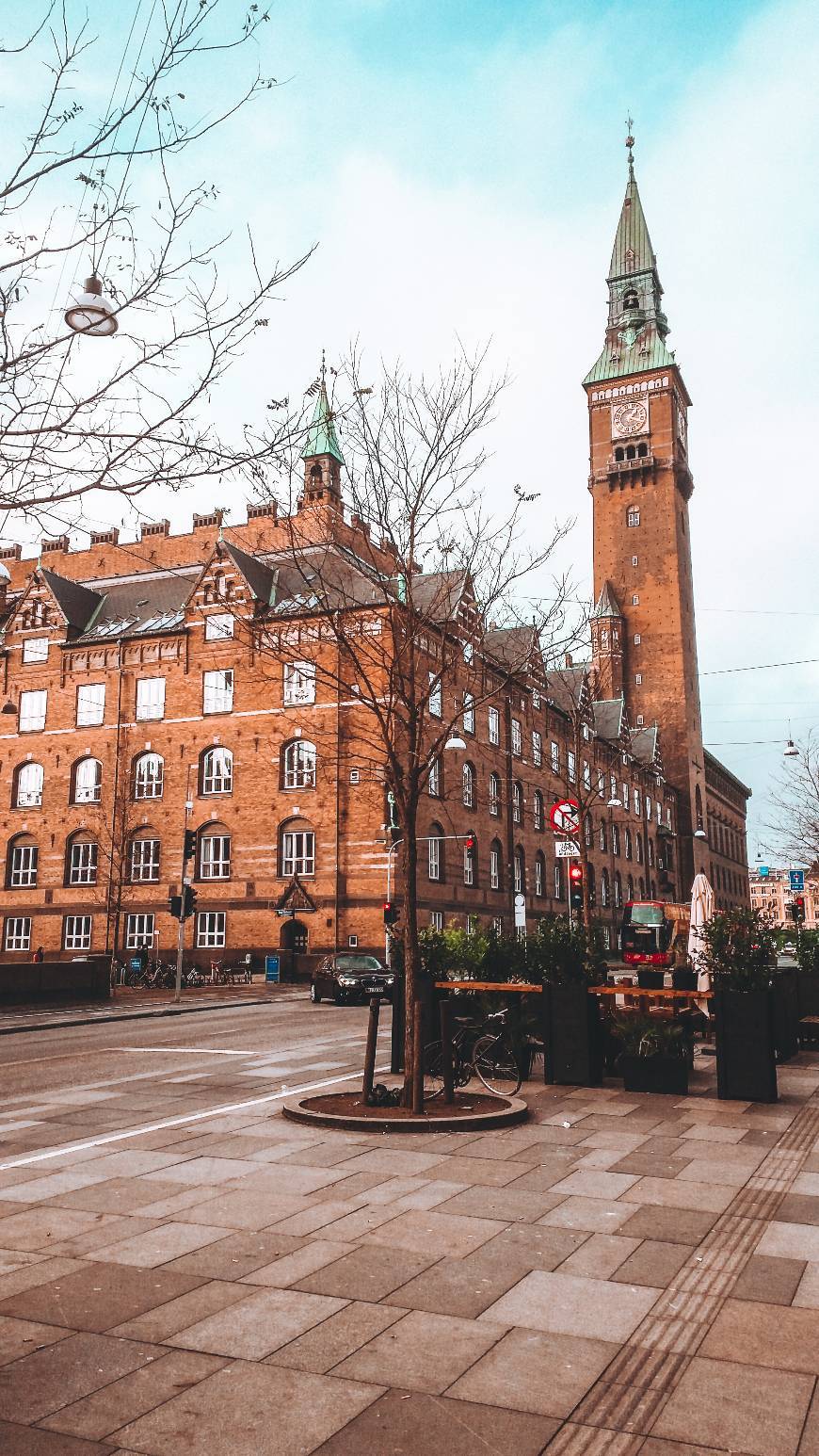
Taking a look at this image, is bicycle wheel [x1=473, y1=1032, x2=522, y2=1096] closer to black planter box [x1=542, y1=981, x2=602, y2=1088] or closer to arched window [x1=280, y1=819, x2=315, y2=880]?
black planter box [x1=542, y1=981, x2=602, y2=1088]

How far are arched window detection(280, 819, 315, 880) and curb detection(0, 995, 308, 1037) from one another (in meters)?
12.3

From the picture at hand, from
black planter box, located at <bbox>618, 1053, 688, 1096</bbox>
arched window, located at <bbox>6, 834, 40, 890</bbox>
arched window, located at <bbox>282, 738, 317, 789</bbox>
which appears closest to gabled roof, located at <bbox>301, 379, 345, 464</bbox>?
black planter box, located at <bbox>618, 1053, 688, 1096</bbox>

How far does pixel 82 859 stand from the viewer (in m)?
48.6

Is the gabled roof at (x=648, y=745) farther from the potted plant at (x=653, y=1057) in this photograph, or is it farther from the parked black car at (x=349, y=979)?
the potted plant at (x=653, y=1057)

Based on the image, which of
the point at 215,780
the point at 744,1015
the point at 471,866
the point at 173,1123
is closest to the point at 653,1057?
the point at 744,1015

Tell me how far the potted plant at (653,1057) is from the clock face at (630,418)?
7871 centimetres

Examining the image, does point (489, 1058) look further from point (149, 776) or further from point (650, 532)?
point (650, 532)

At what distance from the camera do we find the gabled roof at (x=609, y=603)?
80.9m

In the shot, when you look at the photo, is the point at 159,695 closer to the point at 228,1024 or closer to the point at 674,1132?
the point at 228,1024

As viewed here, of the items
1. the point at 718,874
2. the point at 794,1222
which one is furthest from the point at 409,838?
the point at 718,874

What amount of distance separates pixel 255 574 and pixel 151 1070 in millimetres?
36222

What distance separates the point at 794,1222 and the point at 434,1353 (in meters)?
3.05

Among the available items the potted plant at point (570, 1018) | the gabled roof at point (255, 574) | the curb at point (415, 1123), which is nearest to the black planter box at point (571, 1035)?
the potted plant at point (570, 1018)

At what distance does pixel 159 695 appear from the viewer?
48.6m
